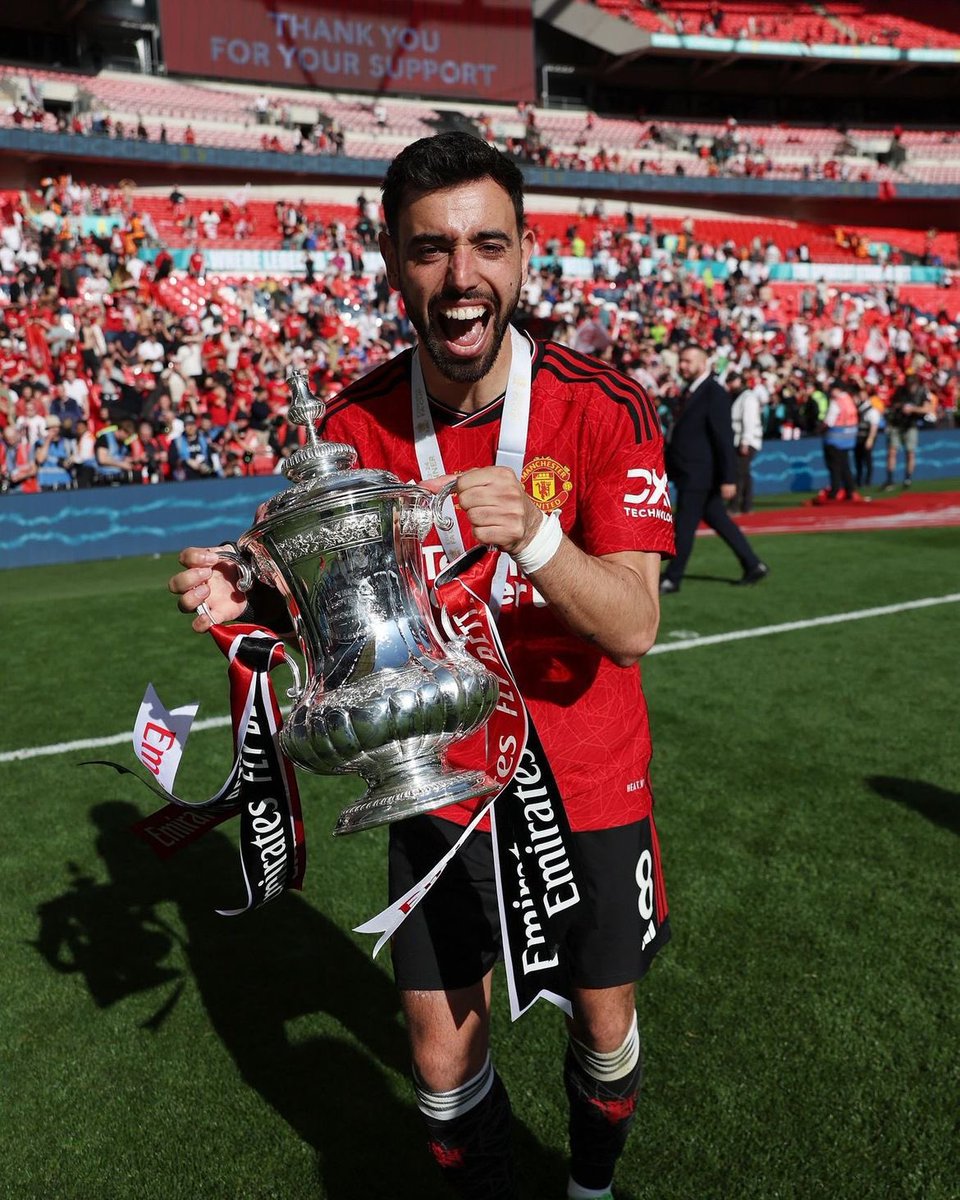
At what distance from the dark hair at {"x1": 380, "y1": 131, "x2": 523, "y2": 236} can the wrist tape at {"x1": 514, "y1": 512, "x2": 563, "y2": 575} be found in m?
0.70

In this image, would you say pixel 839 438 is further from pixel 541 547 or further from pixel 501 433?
pixel 541 547

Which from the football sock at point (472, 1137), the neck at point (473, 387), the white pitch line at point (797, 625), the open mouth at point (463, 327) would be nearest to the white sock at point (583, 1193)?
the football sock at point (472, 1137)

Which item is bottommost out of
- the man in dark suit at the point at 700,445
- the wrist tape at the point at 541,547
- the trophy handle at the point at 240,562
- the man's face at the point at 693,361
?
the man in dark suit at the point at 700,445

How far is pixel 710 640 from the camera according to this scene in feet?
26.8

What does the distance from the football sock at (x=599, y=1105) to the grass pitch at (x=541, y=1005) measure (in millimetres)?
207

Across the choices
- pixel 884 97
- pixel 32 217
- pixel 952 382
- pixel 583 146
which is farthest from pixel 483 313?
pixel 884 97

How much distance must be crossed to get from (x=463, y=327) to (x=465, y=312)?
3 centimetres

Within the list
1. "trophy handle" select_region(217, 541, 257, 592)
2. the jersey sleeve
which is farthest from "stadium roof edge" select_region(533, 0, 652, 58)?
"trophy handle" select_region(217, 541, 257, 592)

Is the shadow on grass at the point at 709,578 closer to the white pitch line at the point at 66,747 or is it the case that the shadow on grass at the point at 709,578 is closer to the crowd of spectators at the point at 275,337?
the crowd of spectators at the point at 275,337

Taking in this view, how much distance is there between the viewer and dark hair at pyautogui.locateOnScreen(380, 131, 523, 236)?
6.84 ft

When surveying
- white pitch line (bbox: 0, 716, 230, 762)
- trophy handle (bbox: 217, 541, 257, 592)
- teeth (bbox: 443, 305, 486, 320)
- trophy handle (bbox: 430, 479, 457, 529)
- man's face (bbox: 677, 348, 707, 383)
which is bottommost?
white pitch line (bbox: 0, 716, 230, 762)

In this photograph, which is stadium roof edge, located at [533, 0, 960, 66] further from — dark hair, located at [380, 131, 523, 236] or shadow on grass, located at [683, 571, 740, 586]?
dark hair, located at [380, 131, 523, 236]

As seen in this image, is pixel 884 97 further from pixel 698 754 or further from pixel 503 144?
pixel 698 754

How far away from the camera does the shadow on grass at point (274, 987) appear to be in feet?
9.66
